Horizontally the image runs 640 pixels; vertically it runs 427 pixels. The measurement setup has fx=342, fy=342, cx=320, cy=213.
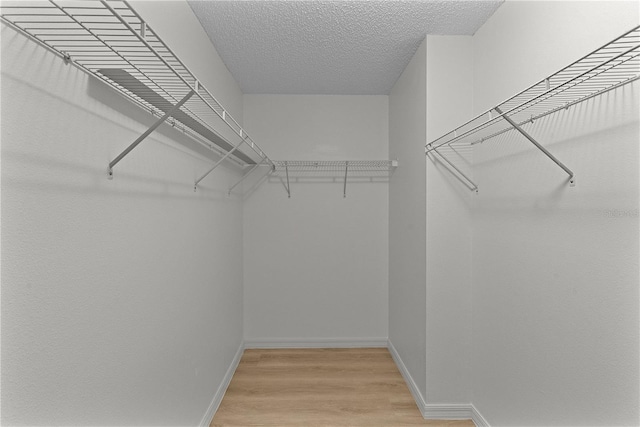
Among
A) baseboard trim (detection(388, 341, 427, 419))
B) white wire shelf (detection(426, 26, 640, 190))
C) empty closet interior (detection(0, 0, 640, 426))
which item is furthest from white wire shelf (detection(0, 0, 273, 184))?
baseboard trim (detection(388, 341, 427, 419))

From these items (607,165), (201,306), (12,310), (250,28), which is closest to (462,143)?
(607,165)

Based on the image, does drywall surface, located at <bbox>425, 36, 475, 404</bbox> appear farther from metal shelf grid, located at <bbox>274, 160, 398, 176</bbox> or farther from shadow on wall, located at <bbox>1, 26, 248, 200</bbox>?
shadow on wall, located at <bbox>1, 26, 248, 200</bbox>

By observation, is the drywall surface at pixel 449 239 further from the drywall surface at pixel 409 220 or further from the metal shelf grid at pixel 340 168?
the metal shelf grid at pixel 340 168

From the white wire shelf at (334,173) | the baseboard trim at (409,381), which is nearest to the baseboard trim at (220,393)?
the baseboard trim at (409,381)

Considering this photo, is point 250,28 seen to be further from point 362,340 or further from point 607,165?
point 362,340

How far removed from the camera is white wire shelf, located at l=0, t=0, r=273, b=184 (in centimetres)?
73

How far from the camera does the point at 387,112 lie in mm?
3260

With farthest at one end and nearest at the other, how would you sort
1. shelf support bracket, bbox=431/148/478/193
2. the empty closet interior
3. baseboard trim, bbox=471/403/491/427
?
shelf support bracket, bbox=431/148/478/193, baseboard trim, bbox=471/403/491/427, the empty closet interior

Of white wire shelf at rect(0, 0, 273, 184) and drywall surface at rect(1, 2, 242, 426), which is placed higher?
white wire shelf at rect(0, 0, 273, 184)

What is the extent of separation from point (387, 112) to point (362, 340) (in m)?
2.19

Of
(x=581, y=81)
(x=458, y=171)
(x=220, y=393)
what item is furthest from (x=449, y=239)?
(x=220, y=393)

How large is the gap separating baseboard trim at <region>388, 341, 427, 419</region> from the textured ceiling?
2.33 metres

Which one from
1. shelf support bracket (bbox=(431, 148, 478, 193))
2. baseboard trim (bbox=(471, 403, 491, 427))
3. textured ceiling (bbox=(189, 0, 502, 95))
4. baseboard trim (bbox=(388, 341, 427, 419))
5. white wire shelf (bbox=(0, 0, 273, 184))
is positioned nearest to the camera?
white wire shelf (bbox=(0, 0, 273, 184))

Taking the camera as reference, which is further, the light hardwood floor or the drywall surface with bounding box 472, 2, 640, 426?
the light hardwood floor
